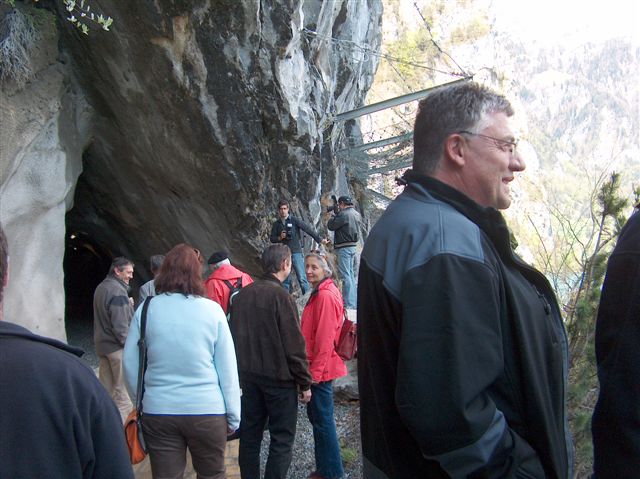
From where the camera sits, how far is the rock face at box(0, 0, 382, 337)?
8.46 metres

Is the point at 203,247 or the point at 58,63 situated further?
the point at 203,247

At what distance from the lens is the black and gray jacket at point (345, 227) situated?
32.8 ft

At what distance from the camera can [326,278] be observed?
15.5ft

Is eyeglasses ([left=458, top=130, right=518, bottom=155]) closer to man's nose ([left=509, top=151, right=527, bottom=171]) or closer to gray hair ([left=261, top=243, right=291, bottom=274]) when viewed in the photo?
man's nose ([left=509, top=151, right=527, bottom=171])

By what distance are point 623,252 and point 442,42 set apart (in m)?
51.2

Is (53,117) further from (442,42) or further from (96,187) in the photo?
(442,42)

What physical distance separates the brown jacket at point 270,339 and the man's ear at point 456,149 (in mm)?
2538

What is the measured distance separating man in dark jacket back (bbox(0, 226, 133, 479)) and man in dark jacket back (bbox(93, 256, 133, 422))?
4372 millimetres

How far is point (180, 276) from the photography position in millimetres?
3422

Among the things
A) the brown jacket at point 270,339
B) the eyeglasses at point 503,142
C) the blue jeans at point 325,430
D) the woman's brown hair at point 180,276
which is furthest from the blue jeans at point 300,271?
the eyeglasses at point 503,142

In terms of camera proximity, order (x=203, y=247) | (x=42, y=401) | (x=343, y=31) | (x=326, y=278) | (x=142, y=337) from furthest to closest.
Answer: (x=343, y=31)
(x=203, y=247)
(x=326, y=278)
(x=142, y=337)
(x=42, y=401)

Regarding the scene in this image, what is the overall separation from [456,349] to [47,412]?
1.04 metres

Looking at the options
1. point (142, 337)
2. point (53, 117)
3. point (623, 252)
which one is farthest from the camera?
point (53, 117)

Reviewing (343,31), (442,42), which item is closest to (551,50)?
(442,42)
